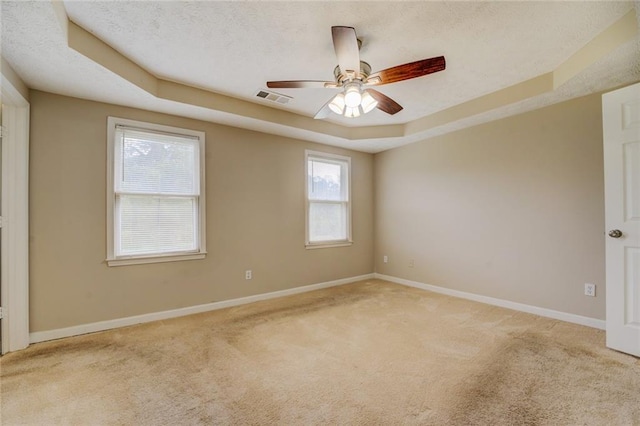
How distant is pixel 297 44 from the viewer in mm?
2355

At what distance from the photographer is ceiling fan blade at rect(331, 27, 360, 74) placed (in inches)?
71.1

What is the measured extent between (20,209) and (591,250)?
5596 millimetres

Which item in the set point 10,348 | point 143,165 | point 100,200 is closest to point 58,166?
point 100,200

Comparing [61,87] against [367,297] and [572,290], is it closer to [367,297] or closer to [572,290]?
[367,297]

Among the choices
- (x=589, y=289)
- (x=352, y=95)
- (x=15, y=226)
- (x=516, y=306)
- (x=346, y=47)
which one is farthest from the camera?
(x=516, y=306)

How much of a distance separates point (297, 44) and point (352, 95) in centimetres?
63

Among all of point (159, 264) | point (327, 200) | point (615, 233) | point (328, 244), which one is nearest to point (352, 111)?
point (327, 200)

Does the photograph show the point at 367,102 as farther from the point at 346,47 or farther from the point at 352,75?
the point at 346,47

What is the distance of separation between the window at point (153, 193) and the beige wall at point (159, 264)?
0.32ft

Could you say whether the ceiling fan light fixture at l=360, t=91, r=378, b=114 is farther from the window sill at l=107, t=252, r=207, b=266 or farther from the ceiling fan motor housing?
the window sill at l=107, t=252, r=207, b=266

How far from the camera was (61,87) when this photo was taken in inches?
105

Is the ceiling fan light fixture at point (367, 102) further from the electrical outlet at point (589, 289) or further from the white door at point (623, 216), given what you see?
the electrical outlet at point (589, 289)

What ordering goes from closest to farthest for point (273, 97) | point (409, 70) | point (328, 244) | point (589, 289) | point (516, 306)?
point (409, 70), point (589, 289), point (273, 97), point (516, 306), point (328, 244)

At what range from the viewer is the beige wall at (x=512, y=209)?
9.89 ft
